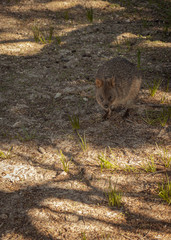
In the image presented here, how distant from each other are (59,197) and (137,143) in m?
1.44

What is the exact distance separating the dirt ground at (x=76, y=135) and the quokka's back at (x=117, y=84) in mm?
302

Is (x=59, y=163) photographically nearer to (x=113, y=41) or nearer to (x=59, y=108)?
(x=59, y=108)

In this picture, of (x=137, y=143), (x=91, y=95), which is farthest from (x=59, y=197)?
(x=91, y=95)

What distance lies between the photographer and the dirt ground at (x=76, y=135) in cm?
287

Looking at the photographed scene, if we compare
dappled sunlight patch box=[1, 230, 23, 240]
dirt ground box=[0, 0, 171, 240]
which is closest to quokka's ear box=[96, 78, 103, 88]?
dirt ground box=[0, 0, 171, 240]

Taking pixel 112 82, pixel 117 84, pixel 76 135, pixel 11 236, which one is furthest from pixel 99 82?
pixel 11 236

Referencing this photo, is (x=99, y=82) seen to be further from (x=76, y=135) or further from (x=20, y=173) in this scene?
(x=20, y=173)

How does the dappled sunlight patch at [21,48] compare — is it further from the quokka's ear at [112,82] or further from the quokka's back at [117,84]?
the quokka's ear at [112,82]

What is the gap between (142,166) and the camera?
135 inches

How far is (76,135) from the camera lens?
167 inches

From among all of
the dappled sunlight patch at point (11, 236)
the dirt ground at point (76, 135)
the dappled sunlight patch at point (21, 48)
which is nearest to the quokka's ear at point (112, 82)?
the dirt ground at point (76, 135)

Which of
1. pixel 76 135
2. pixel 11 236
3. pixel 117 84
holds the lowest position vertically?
pixel 11 236

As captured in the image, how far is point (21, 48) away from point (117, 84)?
3.49 meters

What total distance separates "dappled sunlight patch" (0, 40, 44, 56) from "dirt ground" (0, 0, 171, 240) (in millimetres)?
25
